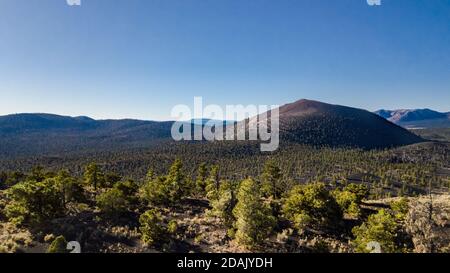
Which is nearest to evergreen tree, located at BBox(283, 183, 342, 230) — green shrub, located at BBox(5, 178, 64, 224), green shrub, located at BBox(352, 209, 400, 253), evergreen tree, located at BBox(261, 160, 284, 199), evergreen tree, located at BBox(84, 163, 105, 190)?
green shrub, located at BBox(352, 209, 400, 253)

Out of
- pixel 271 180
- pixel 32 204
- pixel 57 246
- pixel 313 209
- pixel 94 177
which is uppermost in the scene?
Answer: pixel 94 177

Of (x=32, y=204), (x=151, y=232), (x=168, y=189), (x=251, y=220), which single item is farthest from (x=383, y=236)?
(x=32, y=204)

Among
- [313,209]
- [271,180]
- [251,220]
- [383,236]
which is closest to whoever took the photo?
[383,236]

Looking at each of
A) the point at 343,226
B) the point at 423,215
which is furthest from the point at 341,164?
the point at 423,215

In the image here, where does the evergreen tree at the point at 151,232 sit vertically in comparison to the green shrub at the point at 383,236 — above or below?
below

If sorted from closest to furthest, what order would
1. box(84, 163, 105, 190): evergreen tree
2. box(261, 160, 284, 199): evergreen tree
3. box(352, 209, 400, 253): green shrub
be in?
box(352, 209, 400, 253): green shrub < box(261, 160, 284, 199): evergreen tree < box(84, 163, 105, 190): evergreen tree

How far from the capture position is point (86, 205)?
37.5 meters

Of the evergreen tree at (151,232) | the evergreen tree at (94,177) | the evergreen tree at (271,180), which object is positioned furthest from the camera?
the evergreen tree at (94,177)

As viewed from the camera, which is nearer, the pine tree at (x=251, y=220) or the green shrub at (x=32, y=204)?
the pine tree at (x=251, y=220)

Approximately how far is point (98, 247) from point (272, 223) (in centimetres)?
1763

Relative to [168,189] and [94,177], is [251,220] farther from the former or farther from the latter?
[94,177]

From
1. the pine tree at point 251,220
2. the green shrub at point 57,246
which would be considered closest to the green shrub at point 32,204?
the green shrub at point 57,246

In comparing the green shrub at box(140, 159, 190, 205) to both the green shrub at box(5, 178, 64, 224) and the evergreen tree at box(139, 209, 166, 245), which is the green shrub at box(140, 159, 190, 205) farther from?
the green shrub at box(5, 178, 64, 224)

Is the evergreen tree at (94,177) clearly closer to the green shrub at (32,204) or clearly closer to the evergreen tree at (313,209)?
the green shrub at (32,204)
